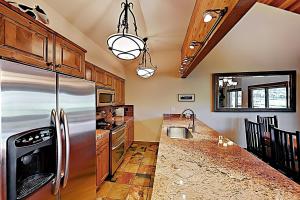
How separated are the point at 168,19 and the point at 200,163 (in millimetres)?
2699

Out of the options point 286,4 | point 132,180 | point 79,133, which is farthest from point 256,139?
point 79,133

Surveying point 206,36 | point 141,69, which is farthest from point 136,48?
point 141,69

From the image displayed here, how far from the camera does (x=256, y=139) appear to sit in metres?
2.94

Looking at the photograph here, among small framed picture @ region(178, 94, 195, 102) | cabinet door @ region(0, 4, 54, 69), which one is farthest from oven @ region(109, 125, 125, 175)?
small framed picture @ region(178, 94, 195, 102)

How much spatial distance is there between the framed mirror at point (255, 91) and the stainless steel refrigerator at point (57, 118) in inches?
159

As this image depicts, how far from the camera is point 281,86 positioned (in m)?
4.78

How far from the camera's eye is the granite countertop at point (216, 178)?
2.89ft

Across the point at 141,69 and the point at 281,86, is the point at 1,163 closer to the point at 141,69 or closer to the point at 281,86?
the point at 141,69

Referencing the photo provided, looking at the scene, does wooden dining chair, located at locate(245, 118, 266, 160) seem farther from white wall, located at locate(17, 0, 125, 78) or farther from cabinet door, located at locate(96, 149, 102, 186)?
white wall, located at locate(17, 0, 125, 78)

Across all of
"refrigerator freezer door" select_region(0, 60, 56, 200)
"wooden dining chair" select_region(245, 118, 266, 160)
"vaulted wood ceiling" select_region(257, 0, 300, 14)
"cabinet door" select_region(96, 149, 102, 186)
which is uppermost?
Answer: "vaulted wood ceiling" select_region(257, 0, 300, 14)

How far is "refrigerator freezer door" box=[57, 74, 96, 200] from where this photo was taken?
1.50 metres

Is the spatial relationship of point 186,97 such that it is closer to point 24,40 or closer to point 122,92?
point 122,92

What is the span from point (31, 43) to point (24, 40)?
0.23ft

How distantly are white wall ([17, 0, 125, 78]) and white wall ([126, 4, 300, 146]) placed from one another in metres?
1.16
